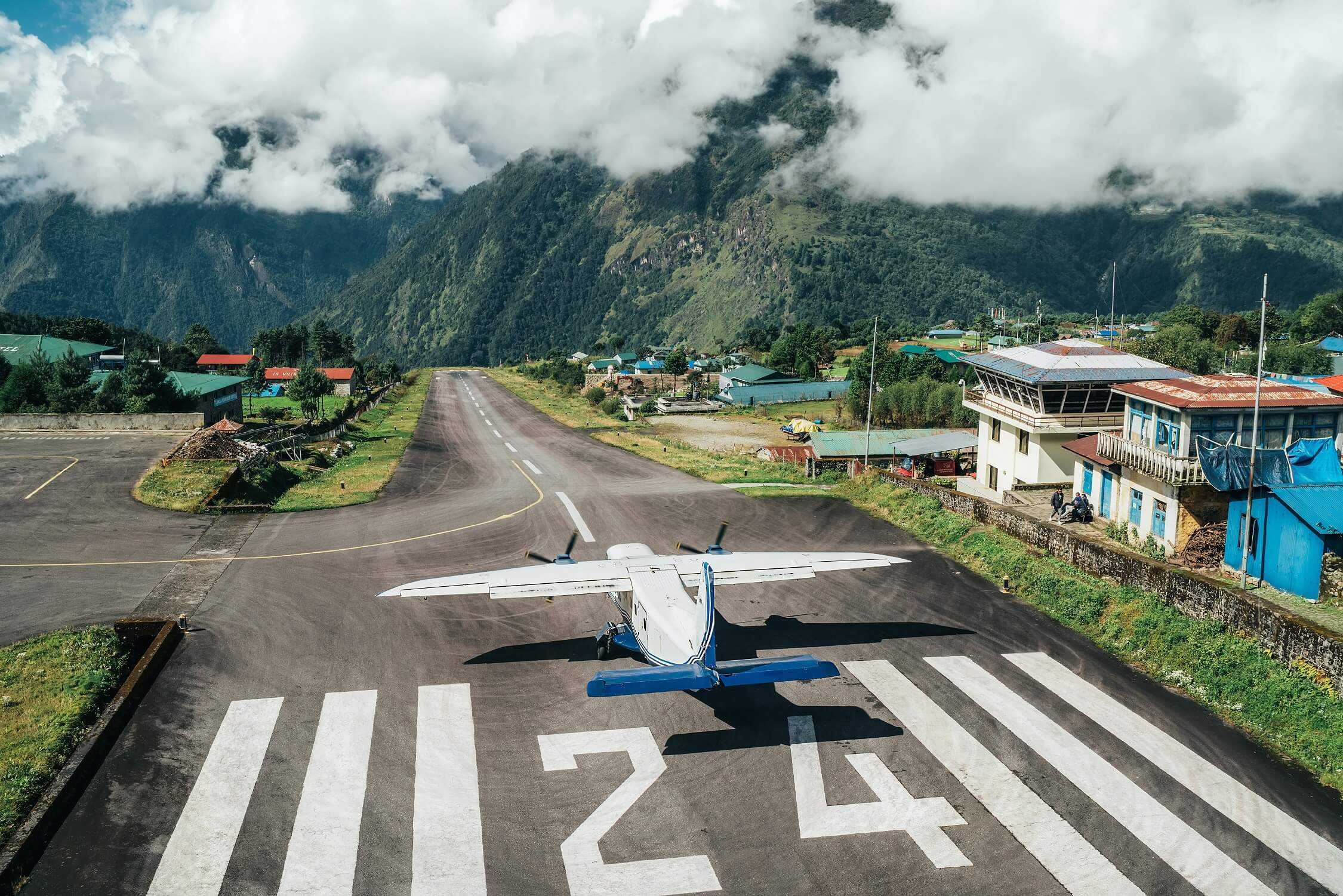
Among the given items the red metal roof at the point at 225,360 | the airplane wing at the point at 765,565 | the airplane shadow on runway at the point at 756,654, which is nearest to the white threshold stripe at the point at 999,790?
the airplane shadow on runway at the point at 756,654

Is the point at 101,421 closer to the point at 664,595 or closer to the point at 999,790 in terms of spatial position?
the point at 664,595

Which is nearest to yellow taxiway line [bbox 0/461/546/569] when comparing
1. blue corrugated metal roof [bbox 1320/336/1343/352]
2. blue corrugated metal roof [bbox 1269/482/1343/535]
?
blue corrugated metal roof [bbox 1269/482/1343/535]

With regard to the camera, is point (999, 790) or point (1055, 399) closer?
point (999, 790)

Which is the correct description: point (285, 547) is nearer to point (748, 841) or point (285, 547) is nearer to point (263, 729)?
point (263, 729)

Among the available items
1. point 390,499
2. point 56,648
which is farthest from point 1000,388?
point 56,648

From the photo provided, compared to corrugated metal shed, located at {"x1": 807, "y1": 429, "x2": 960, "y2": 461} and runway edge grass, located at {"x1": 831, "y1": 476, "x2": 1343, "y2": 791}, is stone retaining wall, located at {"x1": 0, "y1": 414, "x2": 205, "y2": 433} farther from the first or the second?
runway edge grass, located at {"x1": 831, "y1": 476, "x2": 1343, "y2": 791}

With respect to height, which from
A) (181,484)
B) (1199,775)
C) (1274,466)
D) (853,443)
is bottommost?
(1199,775)

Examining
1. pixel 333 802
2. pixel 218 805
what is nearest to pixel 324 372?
pixel 218 805

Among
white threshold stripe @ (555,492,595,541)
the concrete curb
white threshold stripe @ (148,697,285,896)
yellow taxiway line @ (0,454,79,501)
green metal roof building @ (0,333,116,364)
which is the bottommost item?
white threshold stripe @ (555,492,595,541)
